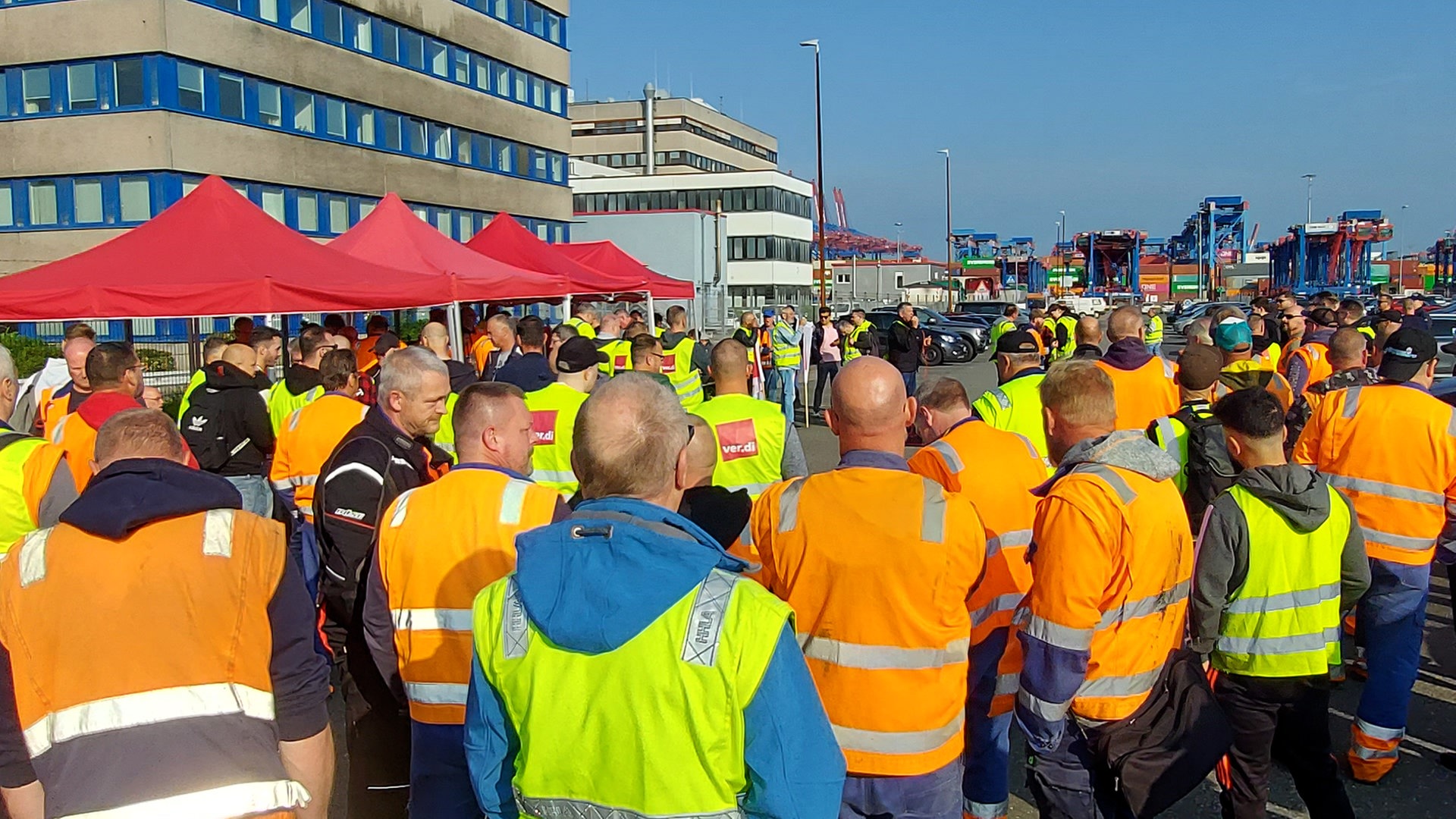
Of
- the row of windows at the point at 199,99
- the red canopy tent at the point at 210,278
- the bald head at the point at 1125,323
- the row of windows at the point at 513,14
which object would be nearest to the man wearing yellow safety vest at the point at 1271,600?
the bald head at the point at 1125,323

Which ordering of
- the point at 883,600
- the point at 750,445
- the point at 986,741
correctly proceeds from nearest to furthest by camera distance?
the point at 883,600 → the point at 986,741 → the point at 750,445

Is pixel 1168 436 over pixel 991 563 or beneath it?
over

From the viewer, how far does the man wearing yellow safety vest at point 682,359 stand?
413 inches

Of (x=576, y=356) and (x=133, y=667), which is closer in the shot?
(x=133, y=667)

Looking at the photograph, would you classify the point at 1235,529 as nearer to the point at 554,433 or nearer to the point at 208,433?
the point at 554,433

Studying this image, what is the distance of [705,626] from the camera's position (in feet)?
6.32

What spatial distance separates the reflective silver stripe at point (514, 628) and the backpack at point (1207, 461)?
3.72 meters

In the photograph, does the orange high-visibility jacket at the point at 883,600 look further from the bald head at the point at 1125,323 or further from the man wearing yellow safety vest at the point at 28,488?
the bald head at the point at 1125,323


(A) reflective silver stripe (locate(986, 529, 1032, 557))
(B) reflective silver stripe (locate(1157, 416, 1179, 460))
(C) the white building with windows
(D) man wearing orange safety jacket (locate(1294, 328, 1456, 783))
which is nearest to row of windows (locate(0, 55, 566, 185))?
(C) the white building with windows

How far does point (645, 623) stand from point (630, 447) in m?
0.46

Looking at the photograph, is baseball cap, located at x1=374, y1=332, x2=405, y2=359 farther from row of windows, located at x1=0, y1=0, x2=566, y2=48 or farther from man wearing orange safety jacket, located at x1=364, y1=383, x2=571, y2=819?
row of windows, located at x1=0, y1=0, x2=566, y2=48

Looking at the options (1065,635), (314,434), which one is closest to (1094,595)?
(1065,635)

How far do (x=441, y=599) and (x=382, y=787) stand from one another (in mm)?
1257

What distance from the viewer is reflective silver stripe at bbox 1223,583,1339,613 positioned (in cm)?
365
